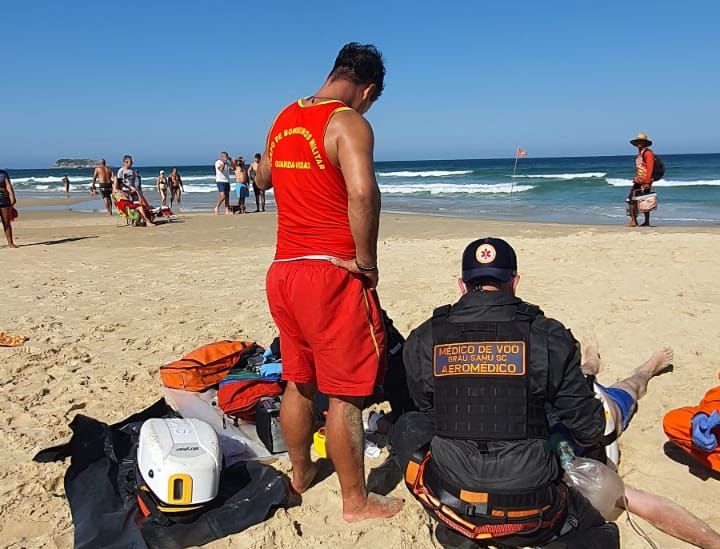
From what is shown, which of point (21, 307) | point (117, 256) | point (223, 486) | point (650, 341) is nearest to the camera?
point (223, 486)

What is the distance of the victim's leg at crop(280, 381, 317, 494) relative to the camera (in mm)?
3027

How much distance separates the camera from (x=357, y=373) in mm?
2781

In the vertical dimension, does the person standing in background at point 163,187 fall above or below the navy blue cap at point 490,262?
below

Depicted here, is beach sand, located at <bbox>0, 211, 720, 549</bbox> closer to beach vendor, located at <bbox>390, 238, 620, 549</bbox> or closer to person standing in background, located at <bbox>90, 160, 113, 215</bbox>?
beach vendor, located at <bbox>390, 238, 620, 549</bbox>

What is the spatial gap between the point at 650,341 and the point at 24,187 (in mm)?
55449

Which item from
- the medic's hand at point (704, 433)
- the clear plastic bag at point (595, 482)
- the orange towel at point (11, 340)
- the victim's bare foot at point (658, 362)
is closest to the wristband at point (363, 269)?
the clear plastic bag at point (595, 482)

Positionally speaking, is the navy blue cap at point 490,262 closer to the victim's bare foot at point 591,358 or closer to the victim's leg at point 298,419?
the victim's leg at point 298,419

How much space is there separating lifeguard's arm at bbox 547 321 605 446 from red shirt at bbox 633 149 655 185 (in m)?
10.8

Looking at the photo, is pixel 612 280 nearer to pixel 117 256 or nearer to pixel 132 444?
pixel 132 444

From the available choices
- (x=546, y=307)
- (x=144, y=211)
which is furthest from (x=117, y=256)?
(x=546, y=307)

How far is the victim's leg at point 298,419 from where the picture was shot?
303cm

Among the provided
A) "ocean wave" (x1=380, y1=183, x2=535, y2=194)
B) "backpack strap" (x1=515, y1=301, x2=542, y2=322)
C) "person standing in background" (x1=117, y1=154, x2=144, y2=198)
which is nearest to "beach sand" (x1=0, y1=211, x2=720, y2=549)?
"backpack strap" (x1=515, y1=301, x2=542, y2=322)

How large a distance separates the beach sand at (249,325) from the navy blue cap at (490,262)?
4.06ft

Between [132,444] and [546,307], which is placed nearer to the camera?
[132,444]
